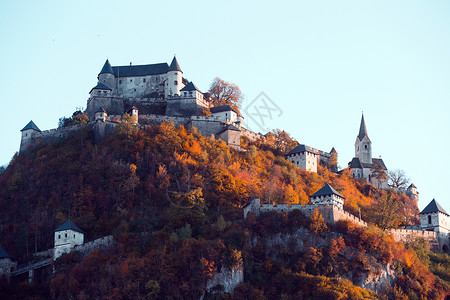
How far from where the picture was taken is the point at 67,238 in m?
69.2

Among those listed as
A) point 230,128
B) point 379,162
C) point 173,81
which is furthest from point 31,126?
point 379,162

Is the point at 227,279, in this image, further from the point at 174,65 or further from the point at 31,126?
the point at 174,65

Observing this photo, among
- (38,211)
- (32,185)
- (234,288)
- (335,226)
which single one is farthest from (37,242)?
(335,226)

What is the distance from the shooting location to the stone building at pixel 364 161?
337 feet

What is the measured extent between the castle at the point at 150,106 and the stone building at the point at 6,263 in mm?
19353

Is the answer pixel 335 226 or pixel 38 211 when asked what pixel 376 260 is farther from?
pixel 38 211

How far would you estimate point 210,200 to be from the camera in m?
73.4

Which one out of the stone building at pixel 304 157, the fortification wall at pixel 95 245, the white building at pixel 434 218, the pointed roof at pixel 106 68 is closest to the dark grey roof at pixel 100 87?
the pointed roof at pixel 106 68

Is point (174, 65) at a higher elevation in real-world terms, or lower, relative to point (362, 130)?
higher

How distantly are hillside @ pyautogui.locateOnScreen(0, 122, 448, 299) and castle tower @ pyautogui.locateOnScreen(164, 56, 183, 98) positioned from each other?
14325 mm

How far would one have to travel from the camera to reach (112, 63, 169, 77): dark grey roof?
10316cm

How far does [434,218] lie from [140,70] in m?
47.3

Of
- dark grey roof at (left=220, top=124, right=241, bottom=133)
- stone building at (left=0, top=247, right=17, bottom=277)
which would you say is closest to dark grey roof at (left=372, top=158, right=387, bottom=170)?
dark grey roof at (left=220, top=124, right=241, bottom=133)

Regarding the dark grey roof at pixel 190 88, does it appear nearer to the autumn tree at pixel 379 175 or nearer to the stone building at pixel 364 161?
the stone building at pixel 364 161
